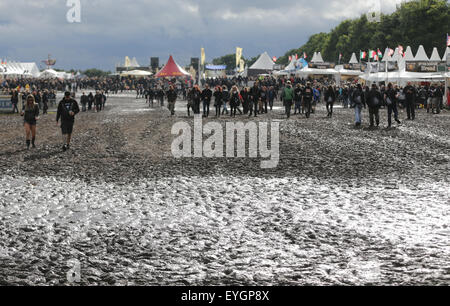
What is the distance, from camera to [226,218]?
8141 millimetres

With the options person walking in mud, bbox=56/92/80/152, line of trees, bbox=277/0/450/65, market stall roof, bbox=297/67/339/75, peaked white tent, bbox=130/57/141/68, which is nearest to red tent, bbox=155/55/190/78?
market stall roof, bbox=297/67/339/75

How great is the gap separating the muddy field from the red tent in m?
45.3

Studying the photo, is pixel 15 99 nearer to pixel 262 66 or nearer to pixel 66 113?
pixel 66 113

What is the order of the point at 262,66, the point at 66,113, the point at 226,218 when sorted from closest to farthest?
1. the point at 226,218
2. the point at 66,113
3. the point at 262,66

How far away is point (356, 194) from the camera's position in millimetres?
9797

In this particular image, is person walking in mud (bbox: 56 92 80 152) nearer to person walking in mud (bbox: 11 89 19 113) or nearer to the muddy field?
the muddy field

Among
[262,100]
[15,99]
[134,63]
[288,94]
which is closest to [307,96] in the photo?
[288,94]

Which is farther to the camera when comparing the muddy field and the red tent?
the red tent

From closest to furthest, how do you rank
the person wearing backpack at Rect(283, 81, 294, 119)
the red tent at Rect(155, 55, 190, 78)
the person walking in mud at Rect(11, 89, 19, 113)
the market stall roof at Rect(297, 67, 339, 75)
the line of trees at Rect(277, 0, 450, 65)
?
the person wearing backpack at Rect(283, 81, 294, 119) < the person walking in mud at Rect(11, 89, 19, 113) < the market stall roof at Rect(297, 67, 339, 75) < the red tent at Rect(155, 55, 190, 78) < the line of trees at Rect(277, 0, 450, 65)

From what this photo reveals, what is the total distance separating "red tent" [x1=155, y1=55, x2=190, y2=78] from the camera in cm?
6028

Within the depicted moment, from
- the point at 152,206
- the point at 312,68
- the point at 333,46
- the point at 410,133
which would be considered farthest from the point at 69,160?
the point at 333,46

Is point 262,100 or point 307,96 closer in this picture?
point 307,96

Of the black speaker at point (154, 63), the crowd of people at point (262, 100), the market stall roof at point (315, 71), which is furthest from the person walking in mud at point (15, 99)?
the black speaker at point (154, 63)

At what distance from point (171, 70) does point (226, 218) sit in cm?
5415
